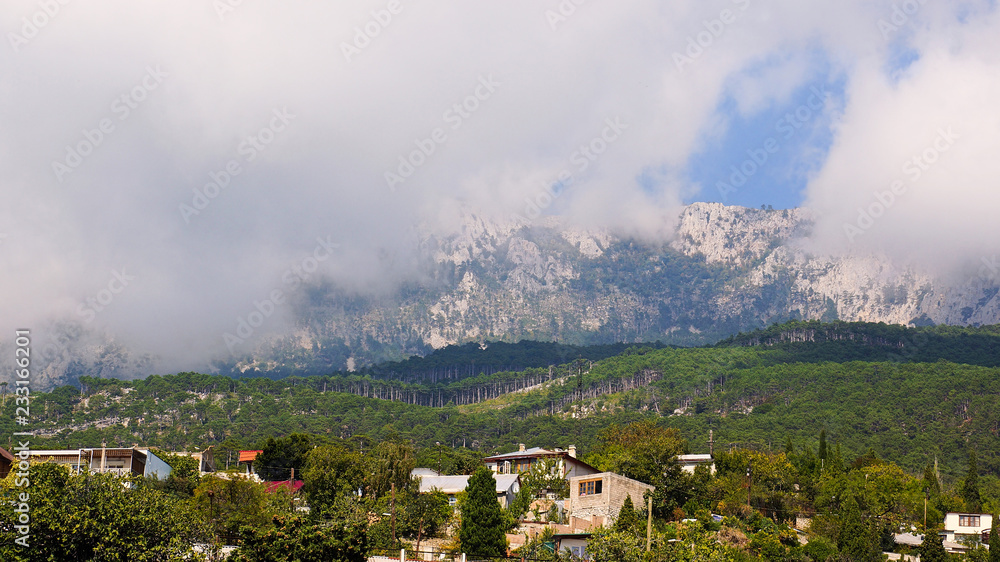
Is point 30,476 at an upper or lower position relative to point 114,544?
upper

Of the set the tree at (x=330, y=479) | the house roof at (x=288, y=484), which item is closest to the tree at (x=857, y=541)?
the tree at (x=330, y=479)

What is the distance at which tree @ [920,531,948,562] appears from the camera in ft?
260

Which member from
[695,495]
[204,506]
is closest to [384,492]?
[204,506]

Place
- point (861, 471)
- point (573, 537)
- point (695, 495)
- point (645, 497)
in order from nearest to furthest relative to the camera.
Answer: point (573, 537) → point (645, 497) → point (695, 495) → point (861, 471)

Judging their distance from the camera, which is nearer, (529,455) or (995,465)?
(529,455)

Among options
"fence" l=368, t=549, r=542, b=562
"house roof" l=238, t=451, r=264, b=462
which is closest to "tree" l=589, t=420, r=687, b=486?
"fence" l=368, t=549, r=542, b=562

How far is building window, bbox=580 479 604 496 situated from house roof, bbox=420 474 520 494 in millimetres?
9028

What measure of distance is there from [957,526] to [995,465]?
336 ft

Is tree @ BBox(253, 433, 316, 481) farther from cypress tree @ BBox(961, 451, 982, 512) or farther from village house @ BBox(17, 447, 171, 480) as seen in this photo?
cypress tree @ BBox(961, 451, 982, 512)

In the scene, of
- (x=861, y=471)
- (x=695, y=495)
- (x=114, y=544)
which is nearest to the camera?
(x=114, y=544)

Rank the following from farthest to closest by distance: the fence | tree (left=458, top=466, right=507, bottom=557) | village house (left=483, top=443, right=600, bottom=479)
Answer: village house (left=483, top=443, right=600, bottom=479)
tree (left=458, top=466, right=507, bottom=557)
the fence

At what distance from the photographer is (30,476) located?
137ft

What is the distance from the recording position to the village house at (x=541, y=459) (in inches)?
3745

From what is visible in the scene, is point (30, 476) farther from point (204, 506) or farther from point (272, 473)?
point (272, 473)
